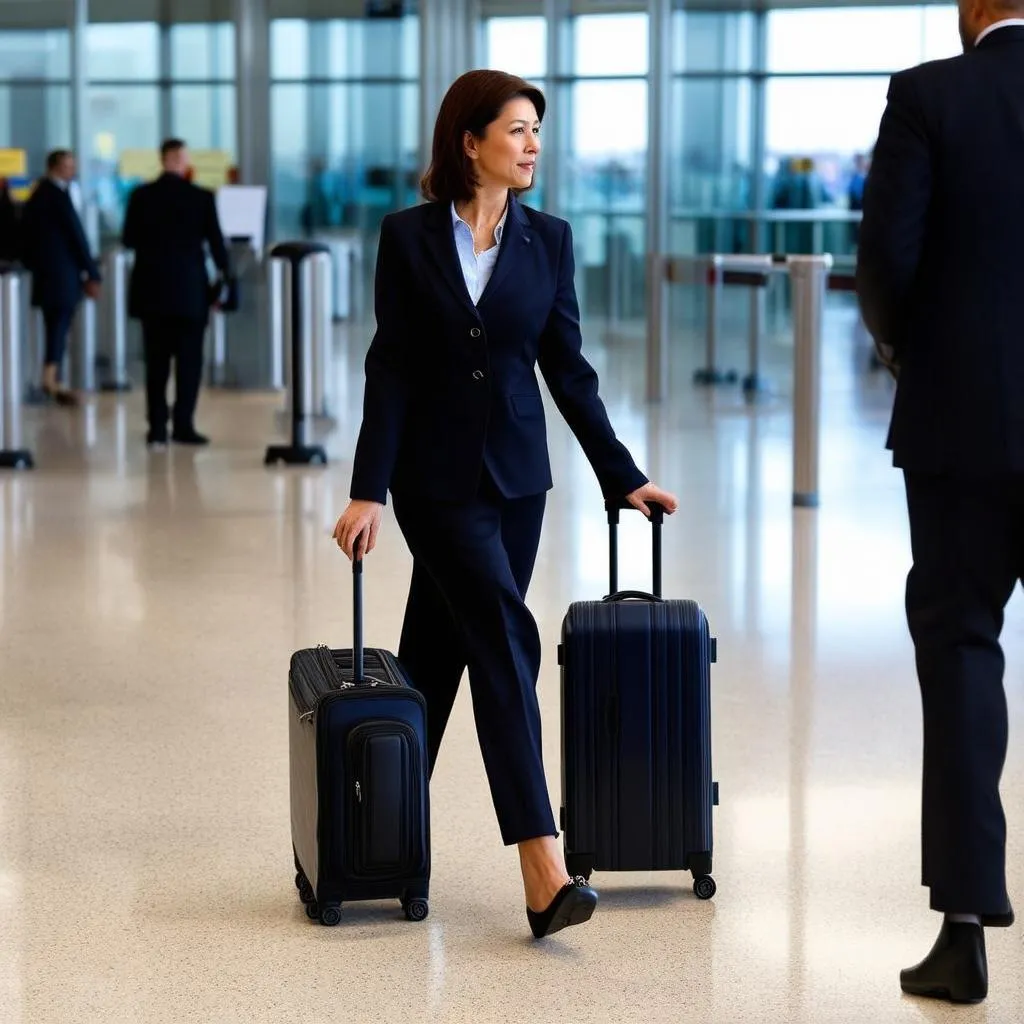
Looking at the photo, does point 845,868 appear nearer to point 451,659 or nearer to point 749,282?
point 451,659

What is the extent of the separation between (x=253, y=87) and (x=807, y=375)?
15342mm

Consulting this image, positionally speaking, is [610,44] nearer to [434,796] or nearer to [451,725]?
[451,725]

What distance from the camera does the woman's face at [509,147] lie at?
3389mm

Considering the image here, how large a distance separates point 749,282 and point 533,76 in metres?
9.55

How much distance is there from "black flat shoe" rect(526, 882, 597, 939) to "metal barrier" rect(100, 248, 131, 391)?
11.7 m

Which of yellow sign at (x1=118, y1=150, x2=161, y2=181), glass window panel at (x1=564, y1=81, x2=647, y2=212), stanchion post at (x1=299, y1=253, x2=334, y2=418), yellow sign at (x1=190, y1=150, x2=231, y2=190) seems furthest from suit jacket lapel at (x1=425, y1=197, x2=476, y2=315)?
yellow sign at (x1=118, y1=150, x2=161, y2=181)

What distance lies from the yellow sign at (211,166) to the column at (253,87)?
0.83 feet

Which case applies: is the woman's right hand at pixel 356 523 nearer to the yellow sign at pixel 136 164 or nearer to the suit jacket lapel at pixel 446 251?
the suit jacket lapel at pixel 446 251

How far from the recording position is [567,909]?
3342 mm

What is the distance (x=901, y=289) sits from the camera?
3.00 metres

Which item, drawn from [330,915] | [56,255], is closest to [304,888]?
[330,915]

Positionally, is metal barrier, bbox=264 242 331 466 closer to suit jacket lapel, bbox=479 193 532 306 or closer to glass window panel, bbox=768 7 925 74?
suit jacket lapel, bbox=479 193 532 306

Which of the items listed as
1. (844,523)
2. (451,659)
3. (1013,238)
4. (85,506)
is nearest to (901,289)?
(1013,238)

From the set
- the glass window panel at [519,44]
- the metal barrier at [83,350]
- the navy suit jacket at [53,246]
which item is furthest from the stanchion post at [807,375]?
the glass window panel at [519,44]
